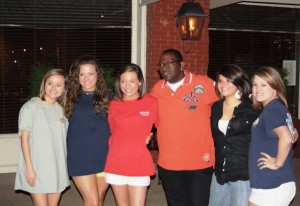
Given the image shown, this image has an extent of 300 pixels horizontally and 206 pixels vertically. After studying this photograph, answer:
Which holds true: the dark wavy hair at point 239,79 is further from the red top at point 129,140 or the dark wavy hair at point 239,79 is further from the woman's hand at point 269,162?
the red top at point 129,140

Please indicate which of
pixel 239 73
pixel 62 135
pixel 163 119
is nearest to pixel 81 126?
pixel 62 135

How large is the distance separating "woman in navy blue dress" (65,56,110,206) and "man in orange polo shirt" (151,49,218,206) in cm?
58

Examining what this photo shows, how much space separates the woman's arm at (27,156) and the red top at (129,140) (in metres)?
0.69

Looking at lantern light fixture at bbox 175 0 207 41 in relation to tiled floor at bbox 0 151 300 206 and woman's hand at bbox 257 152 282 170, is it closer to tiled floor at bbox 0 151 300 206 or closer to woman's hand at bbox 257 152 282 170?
tiled floor at bbox 0 151 300 206

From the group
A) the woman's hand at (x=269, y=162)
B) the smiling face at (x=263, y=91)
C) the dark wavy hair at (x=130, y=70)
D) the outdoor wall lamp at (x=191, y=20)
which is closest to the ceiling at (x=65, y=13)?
the outdoor wall lamp at (x=191, y=20)

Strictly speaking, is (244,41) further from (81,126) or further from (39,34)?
(81,126)

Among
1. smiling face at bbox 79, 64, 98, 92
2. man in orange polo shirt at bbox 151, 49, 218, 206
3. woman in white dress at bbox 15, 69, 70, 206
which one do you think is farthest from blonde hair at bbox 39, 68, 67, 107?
man in orange polo shirt at bbox 151, 49, 218, 206

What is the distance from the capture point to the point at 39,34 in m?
8.65

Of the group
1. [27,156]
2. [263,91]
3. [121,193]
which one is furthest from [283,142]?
[27,156]

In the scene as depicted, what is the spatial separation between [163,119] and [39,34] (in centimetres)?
506

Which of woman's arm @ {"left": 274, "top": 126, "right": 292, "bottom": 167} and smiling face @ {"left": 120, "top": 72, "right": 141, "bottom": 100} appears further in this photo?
smiling face @ {"left": 120, "top": 72, "right": 141, "bottom": 100}

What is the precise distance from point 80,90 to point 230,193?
1.75m

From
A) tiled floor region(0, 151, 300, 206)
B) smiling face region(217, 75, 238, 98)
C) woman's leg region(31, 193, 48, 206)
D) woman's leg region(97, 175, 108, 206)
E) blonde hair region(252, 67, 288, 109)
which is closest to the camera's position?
blonde hair region(252, 67, 288, 109)

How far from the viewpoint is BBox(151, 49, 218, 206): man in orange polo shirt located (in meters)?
4.32
